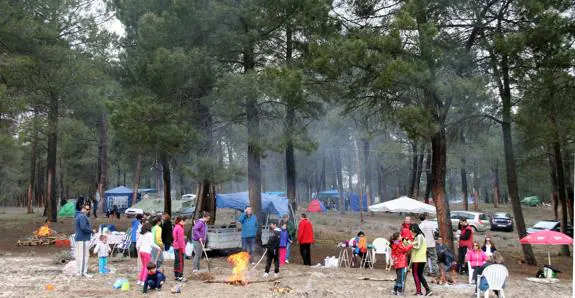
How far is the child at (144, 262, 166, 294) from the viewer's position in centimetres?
934

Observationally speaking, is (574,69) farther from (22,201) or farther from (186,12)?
(22,201)

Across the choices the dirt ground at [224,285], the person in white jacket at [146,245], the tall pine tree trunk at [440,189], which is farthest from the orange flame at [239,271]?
the tall pine tree trunk at [440,189]

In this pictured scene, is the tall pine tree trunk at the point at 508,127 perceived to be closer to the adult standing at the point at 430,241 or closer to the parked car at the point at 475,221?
the adult standing at the point at 430,241

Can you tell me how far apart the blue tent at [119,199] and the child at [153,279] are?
31106 mm

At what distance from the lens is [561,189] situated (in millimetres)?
21438

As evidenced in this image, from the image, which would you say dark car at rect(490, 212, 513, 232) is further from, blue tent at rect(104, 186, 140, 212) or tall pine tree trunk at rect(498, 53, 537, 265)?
blue tent at rect(104, 186, 140, 212)

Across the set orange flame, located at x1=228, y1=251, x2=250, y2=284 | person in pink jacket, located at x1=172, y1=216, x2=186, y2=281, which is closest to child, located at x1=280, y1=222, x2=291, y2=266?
orange flame, located at x1=228, y1=251, x2=250, y2=284

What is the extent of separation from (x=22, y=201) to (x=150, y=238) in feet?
234

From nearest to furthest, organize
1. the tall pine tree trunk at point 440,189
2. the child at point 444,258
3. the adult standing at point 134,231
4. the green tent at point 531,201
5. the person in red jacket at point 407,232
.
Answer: the person in red jacket at point 407,232
the child at point 444,258
the adult standing at point 134,231
the tall pine tree trunk at point 440,189
the green tent at point 531,201

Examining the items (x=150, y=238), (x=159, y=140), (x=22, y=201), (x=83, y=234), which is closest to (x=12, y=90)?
(x=159, y=140)

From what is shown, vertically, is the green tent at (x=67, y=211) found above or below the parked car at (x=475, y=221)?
above

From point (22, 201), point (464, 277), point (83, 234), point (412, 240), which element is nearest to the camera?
point (412, 240)

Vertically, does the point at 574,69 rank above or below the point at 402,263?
above

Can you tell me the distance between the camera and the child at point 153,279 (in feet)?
30.6
